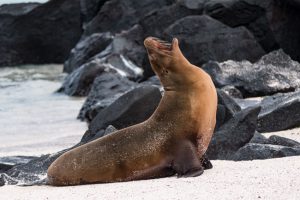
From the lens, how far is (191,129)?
5.64 m

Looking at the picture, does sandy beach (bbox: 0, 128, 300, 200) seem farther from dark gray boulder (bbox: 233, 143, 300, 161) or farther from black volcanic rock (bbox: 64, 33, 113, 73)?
black volcanic rock (bbox: 64, 33, 113, 73)

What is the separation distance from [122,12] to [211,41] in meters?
7.53

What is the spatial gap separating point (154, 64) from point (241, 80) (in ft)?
23.2

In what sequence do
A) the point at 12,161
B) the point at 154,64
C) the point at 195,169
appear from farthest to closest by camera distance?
the point at 12,161
the point at 154,64
the point at 195,169

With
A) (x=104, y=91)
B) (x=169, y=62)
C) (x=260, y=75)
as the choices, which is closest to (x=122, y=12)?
(x=104, y=91)

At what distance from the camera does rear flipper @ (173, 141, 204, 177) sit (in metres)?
5.40

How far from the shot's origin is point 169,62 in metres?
5.80

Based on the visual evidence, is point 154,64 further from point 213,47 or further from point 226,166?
point 213,47

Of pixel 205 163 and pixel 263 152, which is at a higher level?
pixel 205 163

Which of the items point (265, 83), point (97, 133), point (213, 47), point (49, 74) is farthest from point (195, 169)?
point (49, 74)

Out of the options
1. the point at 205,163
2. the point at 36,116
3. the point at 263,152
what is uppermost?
the point at 205,163

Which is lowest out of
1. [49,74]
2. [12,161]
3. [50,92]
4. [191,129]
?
[49,74]

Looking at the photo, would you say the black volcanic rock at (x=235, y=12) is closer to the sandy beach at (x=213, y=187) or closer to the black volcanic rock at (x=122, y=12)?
the black volcanic rock at (x=122, y=12)

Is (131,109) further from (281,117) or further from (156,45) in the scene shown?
(156,45)
